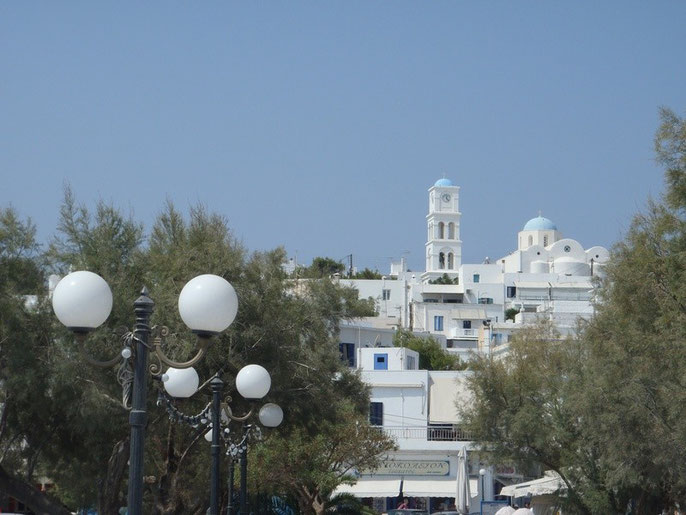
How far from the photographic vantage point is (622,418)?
26.3 m

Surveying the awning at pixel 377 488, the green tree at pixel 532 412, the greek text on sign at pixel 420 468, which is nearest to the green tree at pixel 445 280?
the greek text on sign at pixel 420 468

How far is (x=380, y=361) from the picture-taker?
2376 inches

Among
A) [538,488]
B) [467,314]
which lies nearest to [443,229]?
[467,314]

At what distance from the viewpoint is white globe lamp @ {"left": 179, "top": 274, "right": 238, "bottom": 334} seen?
29.1ft

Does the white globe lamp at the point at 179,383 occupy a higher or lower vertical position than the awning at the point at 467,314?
lower

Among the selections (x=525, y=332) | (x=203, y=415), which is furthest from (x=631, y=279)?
(x=525, y=332)

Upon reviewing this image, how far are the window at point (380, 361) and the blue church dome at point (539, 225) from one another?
9487cm

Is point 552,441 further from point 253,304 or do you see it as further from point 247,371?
point 247,371

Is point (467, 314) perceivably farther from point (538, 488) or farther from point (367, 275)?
point (538, 488)

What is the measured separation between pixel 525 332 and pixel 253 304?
22313mm

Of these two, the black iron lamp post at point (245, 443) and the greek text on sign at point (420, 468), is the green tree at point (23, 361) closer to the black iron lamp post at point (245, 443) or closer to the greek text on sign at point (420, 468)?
the black iron lamp post at point (245, 443)

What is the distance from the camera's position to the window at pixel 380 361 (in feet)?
197

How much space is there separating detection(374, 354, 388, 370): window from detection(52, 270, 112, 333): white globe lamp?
2038 inches

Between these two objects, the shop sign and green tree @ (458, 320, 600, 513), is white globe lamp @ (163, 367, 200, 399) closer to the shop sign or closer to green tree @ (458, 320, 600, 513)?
green tree @ (458, 320, 600, 513)
